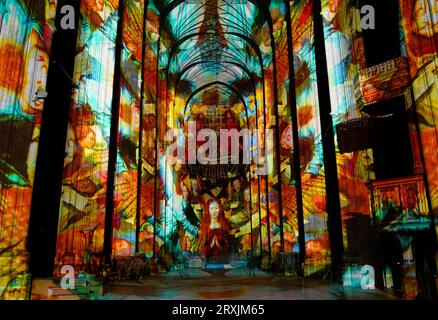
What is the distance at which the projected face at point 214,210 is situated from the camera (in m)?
29.0

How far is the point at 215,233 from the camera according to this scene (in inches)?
1106

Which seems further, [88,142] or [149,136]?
[149,136]

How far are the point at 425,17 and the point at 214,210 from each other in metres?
24.5

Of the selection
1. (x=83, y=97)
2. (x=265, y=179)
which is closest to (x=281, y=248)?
(x=265, y=179)

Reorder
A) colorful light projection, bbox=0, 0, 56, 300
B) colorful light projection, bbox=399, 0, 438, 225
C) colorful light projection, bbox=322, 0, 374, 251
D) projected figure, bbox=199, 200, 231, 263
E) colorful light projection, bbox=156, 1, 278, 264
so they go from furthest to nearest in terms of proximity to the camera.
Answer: projected figure, bbox=199, 200, 231, 263, colorful light projection, bbox=156, 1, 278, 264, colorful light projection, bbox=322, 0, 374, 251, colorful light projection, bbox=0, 0, 56, 300, colorful light projection, bbox=399, 0, 438, 225

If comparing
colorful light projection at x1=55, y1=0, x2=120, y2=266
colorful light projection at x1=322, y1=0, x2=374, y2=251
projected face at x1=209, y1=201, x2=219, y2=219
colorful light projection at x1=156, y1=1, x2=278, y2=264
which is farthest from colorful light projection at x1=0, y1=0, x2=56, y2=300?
projected face at x1=209, y1=201, x2=219, y2=219

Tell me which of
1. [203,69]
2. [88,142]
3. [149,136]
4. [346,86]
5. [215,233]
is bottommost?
[215,233]

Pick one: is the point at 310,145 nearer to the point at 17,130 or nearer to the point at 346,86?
the point at 346,86

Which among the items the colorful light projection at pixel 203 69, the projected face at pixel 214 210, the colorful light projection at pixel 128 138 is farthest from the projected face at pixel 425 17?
the projected face at pixel 214 210

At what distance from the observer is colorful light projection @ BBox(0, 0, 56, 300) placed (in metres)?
5.63

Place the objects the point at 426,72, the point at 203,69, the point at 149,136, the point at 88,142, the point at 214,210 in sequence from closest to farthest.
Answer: the point at 426,72 → the point at 88,142 → the point at 149,136 → the point at 203,69 → the point at 214,210

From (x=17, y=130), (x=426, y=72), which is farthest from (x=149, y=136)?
(x=426, y=72)

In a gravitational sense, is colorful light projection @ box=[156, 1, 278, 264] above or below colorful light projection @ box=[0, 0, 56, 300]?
above

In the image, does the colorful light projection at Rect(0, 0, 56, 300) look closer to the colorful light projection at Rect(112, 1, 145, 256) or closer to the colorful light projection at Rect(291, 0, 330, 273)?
the colorful light projection at Rect(112, 1, 145, 256)
